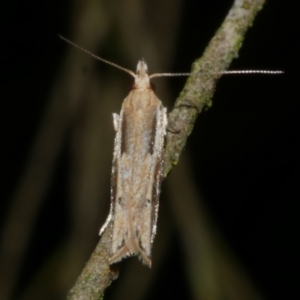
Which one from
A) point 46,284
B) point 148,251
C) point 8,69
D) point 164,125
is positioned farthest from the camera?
point 8,69

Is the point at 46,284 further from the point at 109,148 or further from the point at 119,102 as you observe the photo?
the point at 119,102

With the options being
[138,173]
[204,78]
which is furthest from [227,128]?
[138,173]

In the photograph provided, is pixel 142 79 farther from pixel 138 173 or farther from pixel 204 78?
pixel 138 173

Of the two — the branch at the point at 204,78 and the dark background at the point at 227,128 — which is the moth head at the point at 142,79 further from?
the dark background at the point at 227,128

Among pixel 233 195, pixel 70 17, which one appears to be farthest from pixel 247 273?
pixel 70 17

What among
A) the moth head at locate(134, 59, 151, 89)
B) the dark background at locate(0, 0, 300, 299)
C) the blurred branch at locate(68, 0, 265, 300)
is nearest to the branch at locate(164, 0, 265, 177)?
the blurred branch at locate(68, 0, 265, 300)

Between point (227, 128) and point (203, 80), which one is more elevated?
point (227, 128)

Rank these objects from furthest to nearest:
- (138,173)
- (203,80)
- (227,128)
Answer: (227,128) < (203,80) < (138,173)

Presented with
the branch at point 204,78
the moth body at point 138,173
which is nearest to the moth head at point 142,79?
the moth body at point 138,173
